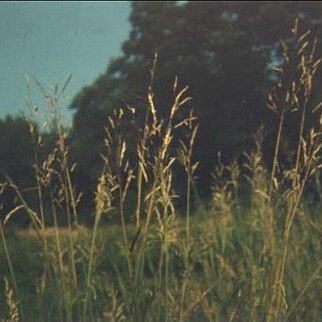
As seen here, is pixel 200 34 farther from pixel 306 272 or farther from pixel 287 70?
pixel 287 70

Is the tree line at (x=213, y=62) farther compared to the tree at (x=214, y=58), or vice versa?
the tree at (x=214, y=58)

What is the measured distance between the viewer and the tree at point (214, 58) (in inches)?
265

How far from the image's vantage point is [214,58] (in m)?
8.56

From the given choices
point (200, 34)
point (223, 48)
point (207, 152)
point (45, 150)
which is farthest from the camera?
point (200, 34)

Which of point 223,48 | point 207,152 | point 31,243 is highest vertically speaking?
point 223,48

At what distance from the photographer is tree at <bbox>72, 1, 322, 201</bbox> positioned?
672 centimetres

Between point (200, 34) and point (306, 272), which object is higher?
point (200, 34)

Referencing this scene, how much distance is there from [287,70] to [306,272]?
1.46m

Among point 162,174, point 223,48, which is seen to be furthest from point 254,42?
point 162,174

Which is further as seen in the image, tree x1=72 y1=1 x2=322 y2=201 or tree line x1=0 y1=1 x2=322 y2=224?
tree x1=72 y1=1 x2=322 y2=201

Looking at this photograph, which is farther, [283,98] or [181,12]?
[181,12]

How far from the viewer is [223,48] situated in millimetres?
8156

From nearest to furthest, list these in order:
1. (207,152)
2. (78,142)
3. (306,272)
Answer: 1. (306,272)
2. (78,142)
3. (207,152)

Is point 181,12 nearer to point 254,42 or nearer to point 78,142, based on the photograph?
point 254,42
